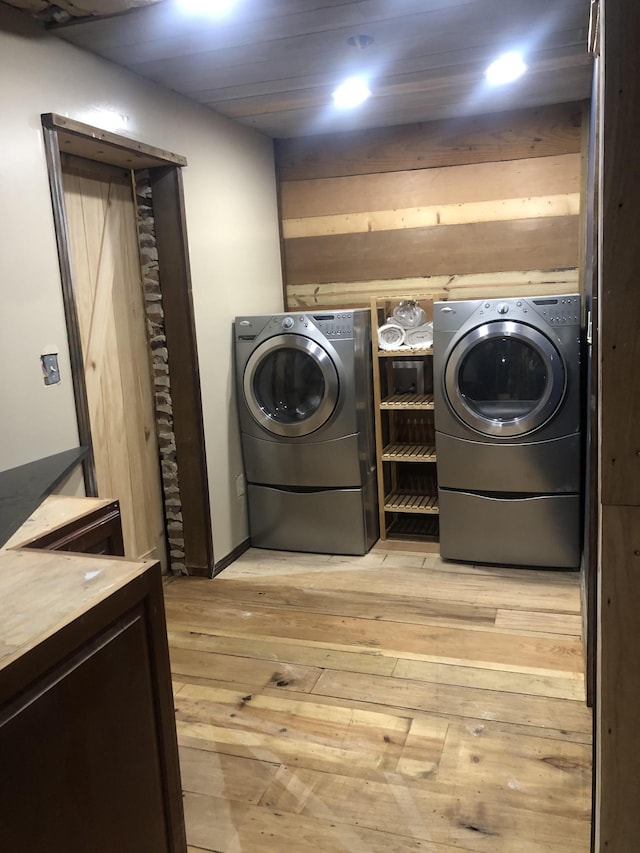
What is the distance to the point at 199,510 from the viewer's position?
11.2 feet

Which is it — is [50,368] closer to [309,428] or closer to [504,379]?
[309,428]

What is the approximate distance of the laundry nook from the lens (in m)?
1.33

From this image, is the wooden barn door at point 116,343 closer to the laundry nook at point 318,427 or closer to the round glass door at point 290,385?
the laundry nook at point 318,427

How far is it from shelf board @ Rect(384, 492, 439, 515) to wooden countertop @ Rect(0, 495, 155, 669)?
7.86 feet

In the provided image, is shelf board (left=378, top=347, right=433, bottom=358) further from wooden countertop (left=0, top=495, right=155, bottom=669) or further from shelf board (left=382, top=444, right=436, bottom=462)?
wooden countertop (left=0, top=495, right=155, bottom=669)

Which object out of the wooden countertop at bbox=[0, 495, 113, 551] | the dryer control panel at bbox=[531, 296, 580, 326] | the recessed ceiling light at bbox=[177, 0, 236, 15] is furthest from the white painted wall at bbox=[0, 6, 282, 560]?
the dryer control panel at bbox=[531, 296, 580, 326]

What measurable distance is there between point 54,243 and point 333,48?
1284mm

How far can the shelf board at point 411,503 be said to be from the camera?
3.72 meters

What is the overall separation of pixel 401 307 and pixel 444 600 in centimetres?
160

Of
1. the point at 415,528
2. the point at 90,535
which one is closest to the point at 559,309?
the point at 415,528

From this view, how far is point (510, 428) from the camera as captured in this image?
3.27 metres

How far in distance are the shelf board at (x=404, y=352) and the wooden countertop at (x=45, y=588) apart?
234 centimetres

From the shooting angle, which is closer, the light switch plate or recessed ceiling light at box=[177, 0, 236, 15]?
recessed ceiling light at box=[177, 0, 236, 15]

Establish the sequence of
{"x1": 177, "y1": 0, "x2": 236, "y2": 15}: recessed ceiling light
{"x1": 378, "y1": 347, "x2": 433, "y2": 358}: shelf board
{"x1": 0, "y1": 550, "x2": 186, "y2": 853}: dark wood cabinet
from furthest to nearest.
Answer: {"x1": 378, "y1": 347, "x2": 433, "y2": 358}: shelf board < {"x1": 177, "y1": 0, "x2": 236, "y2": 15}: recessed ceiling light < {"x1": 0, "y1": 550, "x2": 186, "y2": 853}: dark wood cabinet
